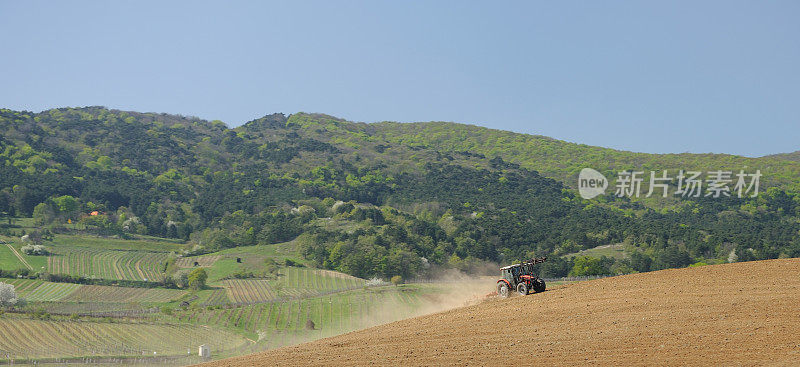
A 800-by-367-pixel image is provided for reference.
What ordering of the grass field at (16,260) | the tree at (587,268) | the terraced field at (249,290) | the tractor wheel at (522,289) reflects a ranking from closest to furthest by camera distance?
the tractor wheel at (522,289) < the terraced field at (249,290) < the tree at (587,268) < the grass field at (16,260)

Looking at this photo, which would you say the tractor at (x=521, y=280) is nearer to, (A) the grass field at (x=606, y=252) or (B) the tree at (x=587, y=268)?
(B) the tree at (x=587, y=268)

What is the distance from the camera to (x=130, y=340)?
63.4 metres

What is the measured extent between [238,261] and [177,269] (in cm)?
1063

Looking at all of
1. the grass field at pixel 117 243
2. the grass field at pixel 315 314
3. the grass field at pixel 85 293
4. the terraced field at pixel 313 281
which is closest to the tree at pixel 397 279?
the terraced field at pixel 313 281

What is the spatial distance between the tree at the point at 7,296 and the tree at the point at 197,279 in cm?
2572

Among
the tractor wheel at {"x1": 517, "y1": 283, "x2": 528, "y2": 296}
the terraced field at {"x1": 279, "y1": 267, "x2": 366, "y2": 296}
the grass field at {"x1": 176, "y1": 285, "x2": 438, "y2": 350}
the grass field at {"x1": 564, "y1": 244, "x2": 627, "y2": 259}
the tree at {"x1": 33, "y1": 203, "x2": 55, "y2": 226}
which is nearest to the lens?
the tractor wheel at {"x1": 517, "y1": 283, "x2": 528, "y2": 296}

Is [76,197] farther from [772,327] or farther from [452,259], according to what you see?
[772,327]

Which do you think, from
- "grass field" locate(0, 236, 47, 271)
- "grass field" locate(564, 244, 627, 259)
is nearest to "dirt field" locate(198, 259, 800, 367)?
"grass field" locate(564, 244, 627, 259)

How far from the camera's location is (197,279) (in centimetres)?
11000

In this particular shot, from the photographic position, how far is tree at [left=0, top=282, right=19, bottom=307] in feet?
282

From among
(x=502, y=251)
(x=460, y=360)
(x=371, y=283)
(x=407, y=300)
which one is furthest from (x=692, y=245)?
(x=460, y=360)

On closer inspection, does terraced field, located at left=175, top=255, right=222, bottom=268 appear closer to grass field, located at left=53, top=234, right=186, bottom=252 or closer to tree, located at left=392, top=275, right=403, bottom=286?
grass field, located at left=53, top=234, right=186, bottom=252

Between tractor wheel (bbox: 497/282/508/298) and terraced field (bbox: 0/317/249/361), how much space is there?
1141 inches

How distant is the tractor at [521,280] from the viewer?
41.4 metres
